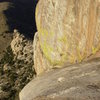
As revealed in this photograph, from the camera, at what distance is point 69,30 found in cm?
3012

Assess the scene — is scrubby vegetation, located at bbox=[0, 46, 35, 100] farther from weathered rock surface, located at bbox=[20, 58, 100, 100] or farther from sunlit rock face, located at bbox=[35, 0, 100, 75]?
weathered rock surface, located at bbox=[20, 58, 100, 100]

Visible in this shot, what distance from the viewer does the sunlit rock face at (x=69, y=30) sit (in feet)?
88.3

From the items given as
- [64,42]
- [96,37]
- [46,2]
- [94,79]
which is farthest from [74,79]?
[46,2]

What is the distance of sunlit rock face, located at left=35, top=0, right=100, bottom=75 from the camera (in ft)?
88.3

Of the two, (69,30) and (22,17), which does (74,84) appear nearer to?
(69,30)

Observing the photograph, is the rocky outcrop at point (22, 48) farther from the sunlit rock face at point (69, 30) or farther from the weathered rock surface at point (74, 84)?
the weathered rock surface at point (74, 84)

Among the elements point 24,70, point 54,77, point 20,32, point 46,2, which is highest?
point 46,2

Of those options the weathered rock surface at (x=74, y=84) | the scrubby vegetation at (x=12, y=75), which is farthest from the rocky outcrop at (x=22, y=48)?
the weathered rock surface at (x=74, y=84)

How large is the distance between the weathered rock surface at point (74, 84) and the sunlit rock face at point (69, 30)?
3704 mm

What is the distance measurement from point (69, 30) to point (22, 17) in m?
136

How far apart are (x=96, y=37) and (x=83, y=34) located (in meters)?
2.07

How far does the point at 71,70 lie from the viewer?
24438 mm

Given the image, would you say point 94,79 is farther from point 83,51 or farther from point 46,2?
point 46,2

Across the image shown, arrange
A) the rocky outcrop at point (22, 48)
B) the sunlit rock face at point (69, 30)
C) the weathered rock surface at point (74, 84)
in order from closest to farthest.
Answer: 1. the weathered rock surface at point (74, 84)
2. the sunlit rock face at point (69, 30)
3. the rocky outcrop at point (22, 48)
